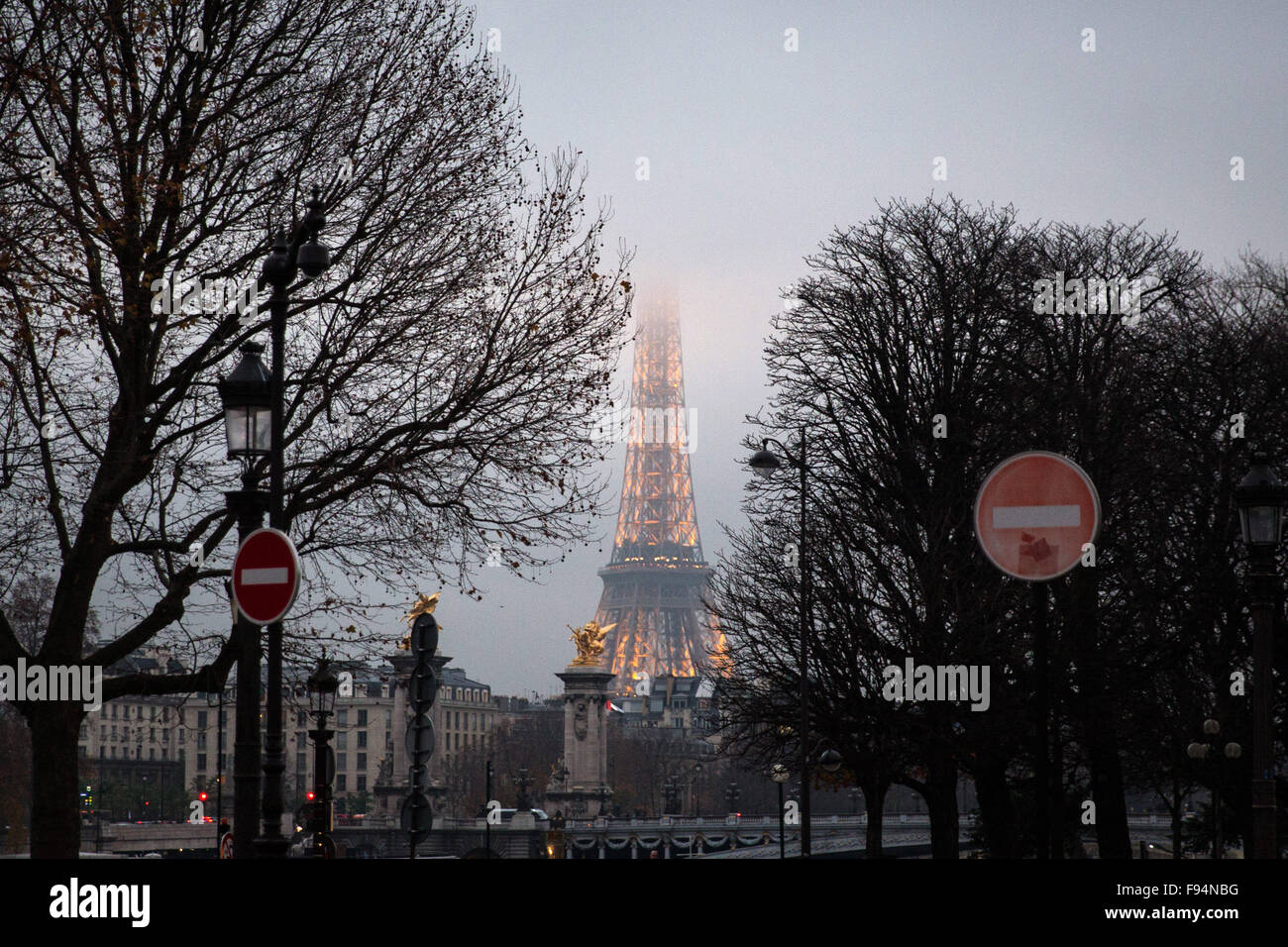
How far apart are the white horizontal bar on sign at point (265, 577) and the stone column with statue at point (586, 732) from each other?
10387cm

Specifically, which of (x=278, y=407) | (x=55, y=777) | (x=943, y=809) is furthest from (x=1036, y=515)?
(x=943, y=809)

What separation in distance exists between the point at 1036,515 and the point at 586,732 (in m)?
111

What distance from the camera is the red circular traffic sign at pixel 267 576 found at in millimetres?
11883

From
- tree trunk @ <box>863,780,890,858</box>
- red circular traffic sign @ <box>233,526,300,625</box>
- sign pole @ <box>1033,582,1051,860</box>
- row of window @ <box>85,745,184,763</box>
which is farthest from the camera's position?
row of window @ <box>85,745,184,763</box>

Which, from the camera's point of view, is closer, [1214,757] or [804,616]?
[804,616]

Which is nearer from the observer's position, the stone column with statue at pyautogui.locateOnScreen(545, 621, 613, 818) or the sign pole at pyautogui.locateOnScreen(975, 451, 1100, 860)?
the sign pole at pyautogui.locateOnScreen(975, 451, 1100, 860)

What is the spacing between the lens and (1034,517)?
319 inches

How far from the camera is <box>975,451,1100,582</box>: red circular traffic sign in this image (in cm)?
800

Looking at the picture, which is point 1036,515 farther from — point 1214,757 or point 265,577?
point 1214,757

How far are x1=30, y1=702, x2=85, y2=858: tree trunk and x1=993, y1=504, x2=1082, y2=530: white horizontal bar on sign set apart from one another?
13.1m

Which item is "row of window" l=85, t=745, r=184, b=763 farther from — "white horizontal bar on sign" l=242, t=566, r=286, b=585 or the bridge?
"white horizontal bar on sign" l=242, t=566, r=286, b=585

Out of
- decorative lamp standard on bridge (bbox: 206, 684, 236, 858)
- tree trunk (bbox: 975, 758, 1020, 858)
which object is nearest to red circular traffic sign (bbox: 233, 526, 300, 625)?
decorative lamp standard on bridge (bbox: 206, 684, 236, 858)

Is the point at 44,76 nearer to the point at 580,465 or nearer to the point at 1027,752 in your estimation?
the point at 580,465
